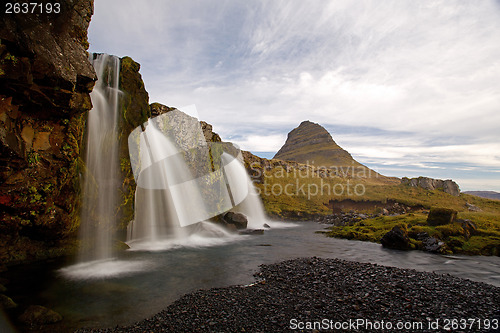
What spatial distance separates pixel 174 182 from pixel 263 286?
910 inches

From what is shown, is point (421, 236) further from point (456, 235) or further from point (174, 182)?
point (174, 182)

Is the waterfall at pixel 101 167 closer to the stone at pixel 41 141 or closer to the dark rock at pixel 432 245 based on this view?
the stone at pixel 41 141

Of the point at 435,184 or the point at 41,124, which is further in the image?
the point at 435,184

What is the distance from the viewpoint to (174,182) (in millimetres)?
32812

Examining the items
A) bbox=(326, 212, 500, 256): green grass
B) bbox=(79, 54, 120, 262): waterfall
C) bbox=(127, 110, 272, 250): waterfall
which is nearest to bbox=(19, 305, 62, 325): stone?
bbox=(79, 54, 120, 262): waterfall

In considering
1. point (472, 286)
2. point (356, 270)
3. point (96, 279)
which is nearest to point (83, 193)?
point (96, 279)

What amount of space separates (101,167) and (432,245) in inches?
1231

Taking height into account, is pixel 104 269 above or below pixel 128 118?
below

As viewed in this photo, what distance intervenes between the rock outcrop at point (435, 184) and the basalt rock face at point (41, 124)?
92.0 metres

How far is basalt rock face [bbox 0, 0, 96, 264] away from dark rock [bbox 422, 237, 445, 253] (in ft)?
99.2

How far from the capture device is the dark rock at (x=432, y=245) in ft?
72.9

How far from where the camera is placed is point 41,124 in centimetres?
1545

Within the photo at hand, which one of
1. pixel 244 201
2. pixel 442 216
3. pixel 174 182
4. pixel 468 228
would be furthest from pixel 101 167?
pixel 468 228

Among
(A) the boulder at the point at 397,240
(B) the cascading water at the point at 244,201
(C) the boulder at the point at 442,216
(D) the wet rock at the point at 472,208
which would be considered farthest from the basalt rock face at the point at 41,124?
(D) the wet rock at the point at 472,208
